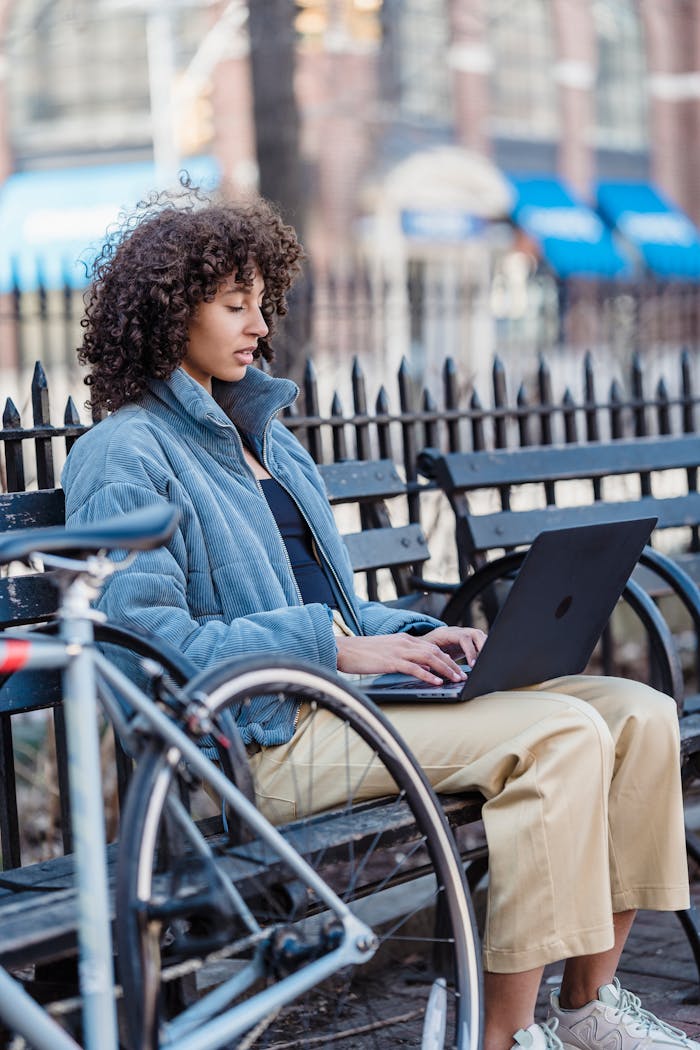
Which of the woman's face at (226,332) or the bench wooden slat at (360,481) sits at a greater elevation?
the woman's face at (226,332)

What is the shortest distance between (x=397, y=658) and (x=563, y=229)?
20.2 metres

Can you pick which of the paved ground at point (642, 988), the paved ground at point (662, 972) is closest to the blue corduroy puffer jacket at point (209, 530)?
the paved ground at point (642, 988)

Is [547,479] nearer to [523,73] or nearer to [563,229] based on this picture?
[563,229]

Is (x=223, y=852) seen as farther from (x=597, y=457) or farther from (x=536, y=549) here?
(x=597, y=457)

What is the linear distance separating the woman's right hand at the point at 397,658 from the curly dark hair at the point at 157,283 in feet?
2.13

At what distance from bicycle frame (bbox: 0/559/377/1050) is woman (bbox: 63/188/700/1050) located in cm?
52

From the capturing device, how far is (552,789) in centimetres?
265

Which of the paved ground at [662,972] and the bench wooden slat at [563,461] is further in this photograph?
the bench wooden slat at [563,461]

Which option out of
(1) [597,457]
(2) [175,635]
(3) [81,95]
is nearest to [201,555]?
(2) [175,635]

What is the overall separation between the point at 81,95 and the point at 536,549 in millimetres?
20730

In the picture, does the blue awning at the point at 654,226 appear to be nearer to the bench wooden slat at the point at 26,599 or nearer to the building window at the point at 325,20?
the building window at the point at 325,20

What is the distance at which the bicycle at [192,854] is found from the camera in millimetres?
2033

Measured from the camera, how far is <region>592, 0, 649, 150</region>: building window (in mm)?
25672

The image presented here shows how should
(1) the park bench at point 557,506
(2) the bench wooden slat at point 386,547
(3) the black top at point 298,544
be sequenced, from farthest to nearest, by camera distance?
1. (2) the bench wooden slat at point 386,547
2. (1) the park bench at point 557,506
3. (3) the black top at point 298,544
